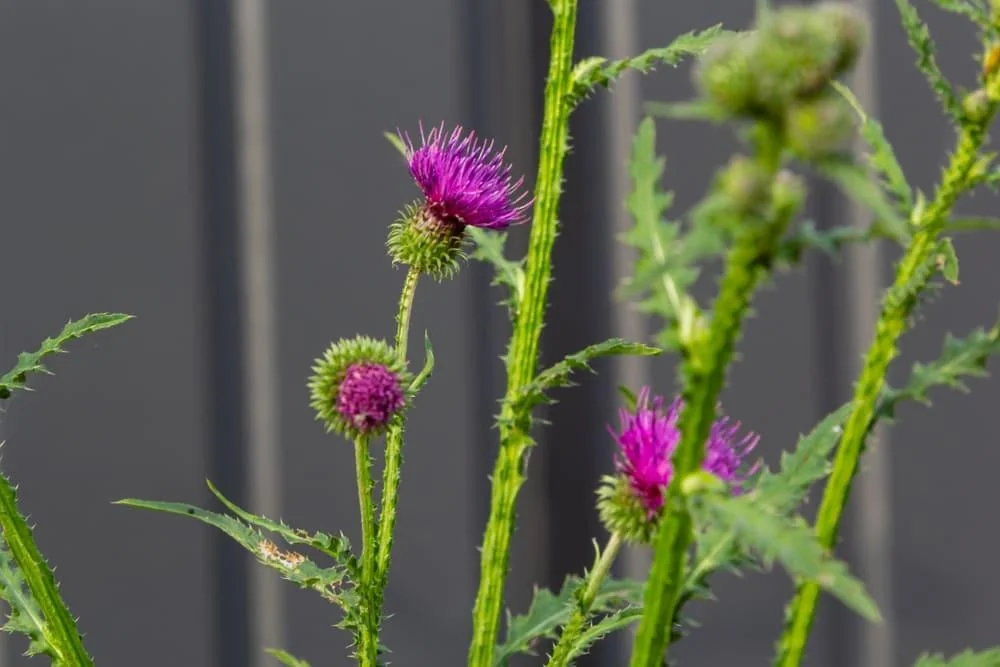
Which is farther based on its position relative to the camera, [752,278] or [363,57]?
[363,57]

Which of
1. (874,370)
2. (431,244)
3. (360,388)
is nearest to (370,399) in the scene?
(360,388)

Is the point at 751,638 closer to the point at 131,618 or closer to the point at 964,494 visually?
the point at 964,494

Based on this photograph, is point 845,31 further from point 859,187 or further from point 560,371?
point 560,371

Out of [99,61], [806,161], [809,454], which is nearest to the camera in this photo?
[806,161]

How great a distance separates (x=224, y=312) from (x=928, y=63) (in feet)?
5.13

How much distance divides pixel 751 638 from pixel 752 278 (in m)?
1.71

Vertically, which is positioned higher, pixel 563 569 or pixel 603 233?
pixel 603 233

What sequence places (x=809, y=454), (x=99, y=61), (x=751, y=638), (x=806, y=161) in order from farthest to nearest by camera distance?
(x=751, y=638) → (x=99, y=61) → (x=809, y=454) → (x=806, y=161)

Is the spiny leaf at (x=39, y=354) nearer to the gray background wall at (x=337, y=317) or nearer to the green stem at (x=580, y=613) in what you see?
the green stem at (x=580, y=613)

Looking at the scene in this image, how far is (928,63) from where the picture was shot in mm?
418


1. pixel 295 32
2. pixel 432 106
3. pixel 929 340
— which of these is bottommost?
pixel 929 340

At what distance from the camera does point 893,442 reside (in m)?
1.86

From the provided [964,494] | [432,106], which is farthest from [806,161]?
[964,494]

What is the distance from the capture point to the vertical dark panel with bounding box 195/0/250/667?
1.85m
